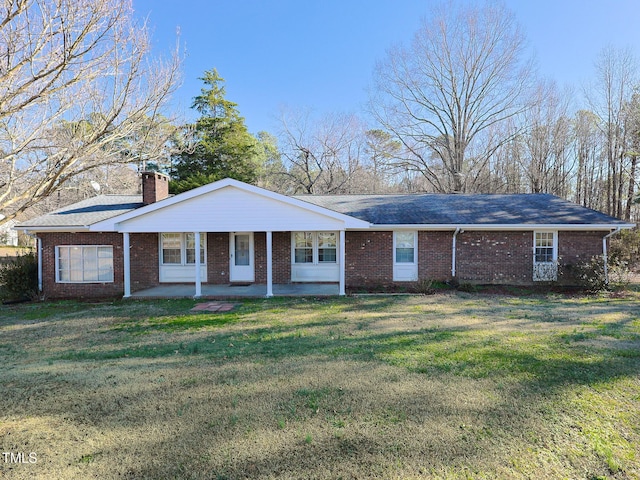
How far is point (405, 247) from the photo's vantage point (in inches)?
516

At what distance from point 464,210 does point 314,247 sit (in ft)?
20.3

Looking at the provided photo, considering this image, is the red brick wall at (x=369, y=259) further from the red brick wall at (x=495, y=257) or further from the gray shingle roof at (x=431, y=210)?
the red brick wall at (x=495, y=257)

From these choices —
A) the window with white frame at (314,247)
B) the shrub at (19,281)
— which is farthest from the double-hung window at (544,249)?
the shrub at (19,281)

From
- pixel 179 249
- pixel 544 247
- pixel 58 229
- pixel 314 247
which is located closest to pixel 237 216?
pixel 314 247

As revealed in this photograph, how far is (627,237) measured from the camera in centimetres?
1817

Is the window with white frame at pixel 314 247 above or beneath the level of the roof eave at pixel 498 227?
beneath

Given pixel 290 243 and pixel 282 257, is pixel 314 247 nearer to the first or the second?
pixel 290 243

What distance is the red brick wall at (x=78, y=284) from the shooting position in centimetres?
1252

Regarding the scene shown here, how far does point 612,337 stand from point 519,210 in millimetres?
7916

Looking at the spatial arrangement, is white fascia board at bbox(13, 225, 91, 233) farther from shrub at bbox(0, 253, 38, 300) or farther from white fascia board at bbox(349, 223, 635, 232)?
white fascia board at bbox(349, 223, 635, 232)

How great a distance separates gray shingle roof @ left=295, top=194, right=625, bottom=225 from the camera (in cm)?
1266

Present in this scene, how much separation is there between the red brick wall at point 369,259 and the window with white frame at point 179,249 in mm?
5540

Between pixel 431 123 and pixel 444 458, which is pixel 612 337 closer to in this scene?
pixel 444 458

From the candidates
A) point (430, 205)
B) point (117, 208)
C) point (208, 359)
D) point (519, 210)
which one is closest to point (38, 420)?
point (208, 359)
